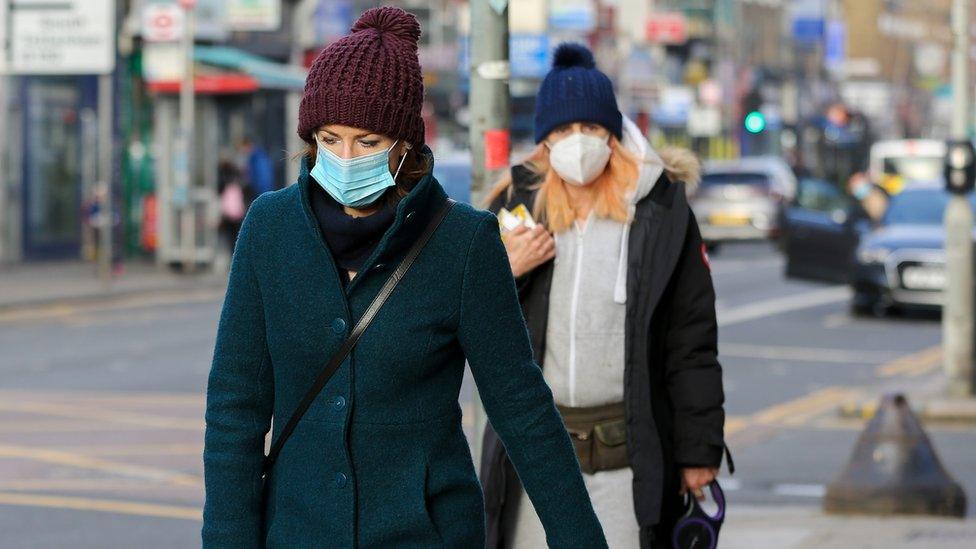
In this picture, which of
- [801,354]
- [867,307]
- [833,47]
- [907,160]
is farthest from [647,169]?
[833,47]

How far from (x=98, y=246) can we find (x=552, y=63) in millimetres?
28080

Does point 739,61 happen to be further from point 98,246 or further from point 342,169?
point 342,169

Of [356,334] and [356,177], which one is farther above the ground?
[356,177]

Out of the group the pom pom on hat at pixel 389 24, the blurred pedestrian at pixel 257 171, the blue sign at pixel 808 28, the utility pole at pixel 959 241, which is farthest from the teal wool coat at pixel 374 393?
the blue sign at pixel 808 28

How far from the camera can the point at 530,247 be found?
5.54m

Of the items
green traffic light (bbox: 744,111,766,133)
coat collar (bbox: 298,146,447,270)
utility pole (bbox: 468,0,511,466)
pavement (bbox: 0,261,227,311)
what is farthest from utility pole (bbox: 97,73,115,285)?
coat collar (bbox: 298,146,447,270)

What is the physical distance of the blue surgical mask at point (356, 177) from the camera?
12.2ft

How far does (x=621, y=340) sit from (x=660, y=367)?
0.12 m

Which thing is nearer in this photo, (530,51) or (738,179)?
(738,179)

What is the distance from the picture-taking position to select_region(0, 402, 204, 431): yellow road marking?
1386 cm

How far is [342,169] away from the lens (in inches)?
146

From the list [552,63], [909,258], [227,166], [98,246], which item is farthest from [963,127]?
[98,246]

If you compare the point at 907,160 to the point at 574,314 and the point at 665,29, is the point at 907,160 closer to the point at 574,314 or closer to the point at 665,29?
the point at 665,29

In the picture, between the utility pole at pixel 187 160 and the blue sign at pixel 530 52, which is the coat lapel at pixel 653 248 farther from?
the blue sign at pixel 530 52
